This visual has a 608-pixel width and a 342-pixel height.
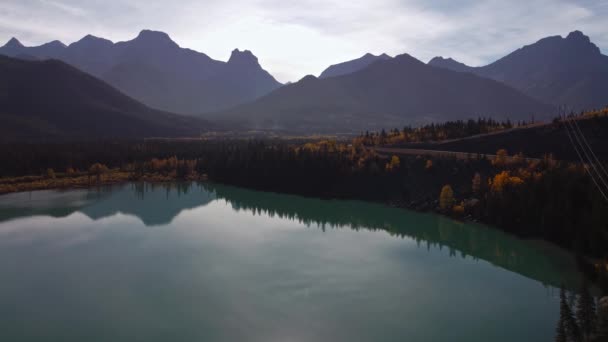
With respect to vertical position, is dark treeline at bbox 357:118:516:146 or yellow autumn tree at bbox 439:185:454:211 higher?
dark treeline at bbox 357:118:516:146

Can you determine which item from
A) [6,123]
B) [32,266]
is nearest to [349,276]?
[32,266]

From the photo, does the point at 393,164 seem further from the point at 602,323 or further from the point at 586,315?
the point at 602,323

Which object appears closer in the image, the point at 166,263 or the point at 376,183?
the point at 166,263

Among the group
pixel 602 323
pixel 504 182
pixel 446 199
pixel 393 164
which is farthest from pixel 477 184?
pixel 602 323

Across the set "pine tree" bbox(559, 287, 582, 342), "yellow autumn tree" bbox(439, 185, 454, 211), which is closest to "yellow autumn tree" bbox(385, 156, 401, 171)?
"yellow autumn tree" bbox(439, 185, 454, 211)

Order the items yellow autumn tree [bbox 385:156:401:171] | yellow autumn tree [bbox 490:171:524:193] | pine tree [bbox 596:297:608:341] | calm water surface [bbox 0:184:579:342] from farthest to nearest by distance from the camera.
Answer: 1. yellow autumn tree [bbox 385:156:401:171]
2. yellow autumn tree [bbox 490:171:524:193]
3. calm water surface [bbox 0:184:579:342]
4. pine tree [bbox 596:297:608:341]

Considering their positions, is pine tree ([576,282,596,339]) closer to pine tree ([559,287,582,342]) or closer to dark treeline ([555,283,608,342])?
dark treeline ([555,283,608,342])

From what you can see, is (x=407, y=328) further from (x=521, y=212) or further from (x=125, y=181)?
(x=125, y=181)
